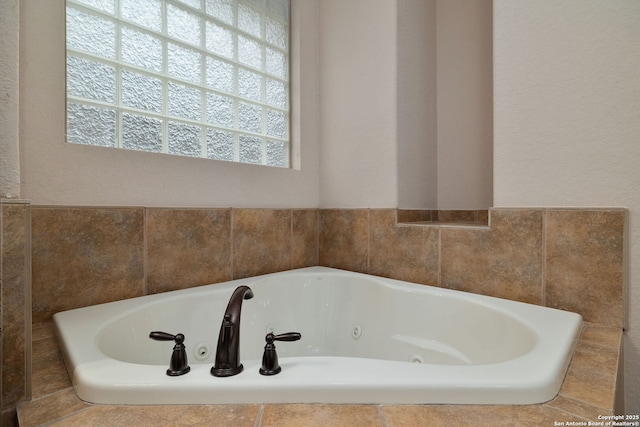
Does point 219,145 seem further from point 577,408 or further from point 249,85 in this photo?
point 577,408

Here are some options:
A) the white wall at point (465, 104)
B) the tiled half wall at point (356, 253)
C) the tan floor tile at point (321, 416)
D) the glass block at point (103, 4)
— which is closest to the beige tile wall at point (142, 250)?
the tiled half wall at point (356, 253)

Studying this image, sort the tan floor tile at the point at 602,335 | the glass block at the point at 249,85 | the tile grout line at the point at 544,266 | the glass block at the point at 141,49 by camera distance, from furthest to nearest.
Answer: the glass block at the point at 249,85
the glass block at the point at 141,49
the tile grout line at the point at 544,266
the tan floor tile at the point at 602,335

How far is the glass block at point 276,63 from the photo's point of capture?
1.75 m

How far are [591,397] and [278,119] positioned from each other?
1.63 metres

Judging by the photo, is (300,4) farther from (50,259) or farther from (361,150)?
(50,259)

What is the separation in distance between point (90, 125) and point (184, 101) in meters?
0.39

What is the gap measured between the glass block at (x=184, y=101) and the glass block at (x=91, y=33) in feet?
0.79

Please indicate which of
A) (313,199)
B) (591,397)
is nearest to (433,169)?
(313,199)

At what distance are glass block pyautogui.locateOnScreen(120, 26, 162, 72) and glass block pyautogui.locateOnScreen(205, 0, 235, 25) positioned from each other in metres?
0.33

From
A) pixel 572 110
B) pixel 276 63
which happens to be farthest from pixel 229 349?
pixel 276 63

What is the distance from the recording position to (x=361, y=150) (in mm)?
1657

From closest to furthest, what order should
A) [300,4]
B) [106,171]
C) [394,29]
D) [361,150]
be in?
[106,171]
[394,29]
[361,150]
[300,4]

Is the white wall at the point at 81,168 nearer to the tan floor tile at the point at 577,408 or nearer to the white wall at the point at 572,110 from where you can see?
the white wall at the point at 572,110

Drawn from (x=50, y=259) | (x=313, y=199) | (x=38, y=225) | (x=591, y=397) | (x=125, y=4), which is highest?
(x=125, y=4)
